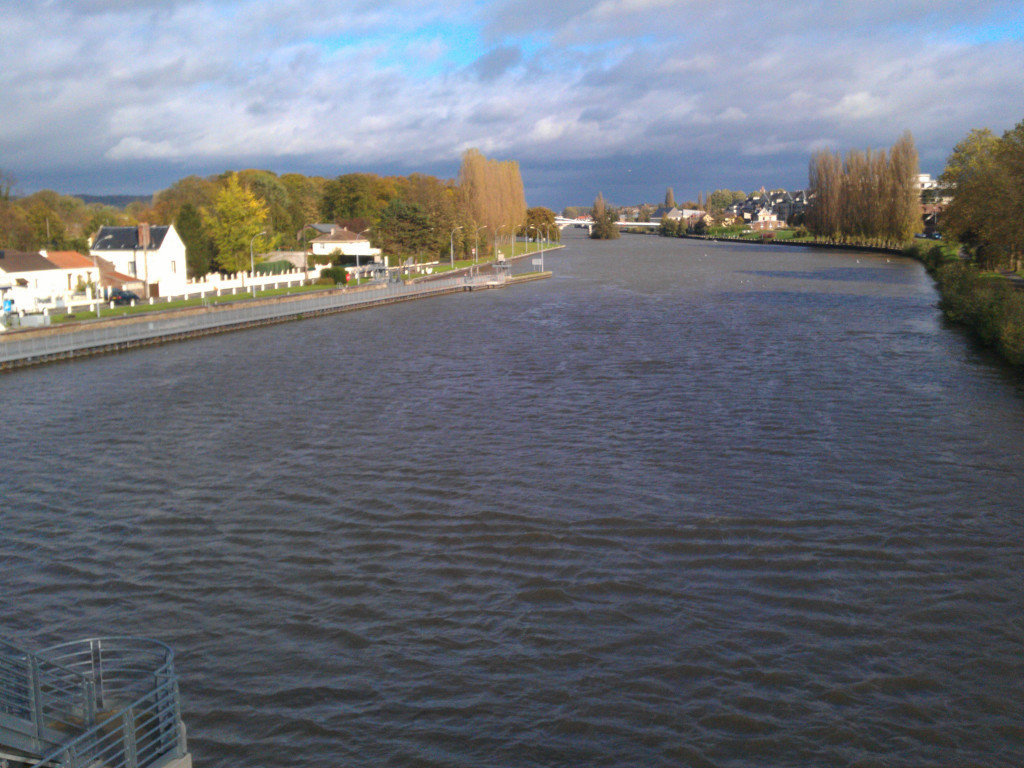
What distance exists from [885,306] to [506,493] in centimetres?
4002

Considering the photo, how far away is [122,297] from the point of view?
163 feet

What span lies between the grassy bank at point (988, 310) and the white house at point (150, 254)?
142ft

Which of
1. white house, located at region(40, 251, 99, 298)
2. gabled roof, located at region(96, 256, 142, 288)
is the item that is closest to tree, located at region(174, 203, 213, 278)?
gabled roof, located at region(96, 256, 142, 288)

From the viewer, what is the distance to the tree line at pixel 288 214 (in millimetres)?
62844

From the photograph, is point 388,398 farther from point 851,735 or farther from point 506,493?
point 851,735

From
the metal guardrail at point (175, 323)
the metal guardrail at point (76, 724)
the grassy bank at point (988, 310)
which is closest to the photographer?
the metal guardrail at point (76, 724)

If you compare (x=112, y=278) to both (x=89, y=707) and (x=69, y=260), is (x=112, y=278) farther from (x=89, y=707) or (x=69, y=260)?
(x=89, y=707)

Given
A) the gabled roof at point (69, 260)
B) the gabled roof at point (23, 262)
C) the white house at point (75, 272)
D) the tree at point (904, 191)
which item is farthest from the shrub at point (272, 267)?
the tree at point (904, 191)

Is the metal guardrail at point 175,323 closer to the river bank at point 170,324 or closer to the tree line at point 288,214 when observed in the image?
the river bank at point 170,324

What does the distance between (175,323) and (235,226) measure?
885 inches

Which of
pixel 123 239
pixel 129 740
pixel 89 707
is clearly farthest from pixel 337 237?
pixel 129 740

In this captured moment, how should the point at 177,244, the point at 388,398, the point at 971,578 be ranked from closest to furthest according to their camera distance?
the point at 971,578 → the point at 388,398 → the point at 177,244

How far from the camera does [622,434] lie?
859 inches

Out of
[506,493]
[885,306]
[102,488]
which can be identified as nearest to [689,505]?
[506,493]
